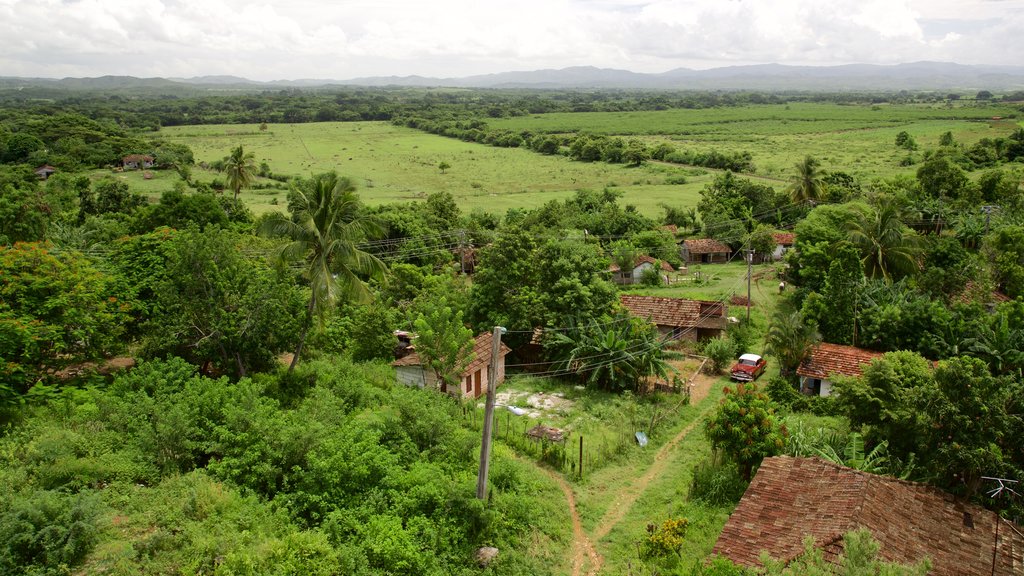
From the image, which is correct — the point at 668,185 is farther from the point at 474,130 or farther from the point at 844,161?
the point at 474,130

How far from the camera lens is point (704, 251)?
4128 centimetres

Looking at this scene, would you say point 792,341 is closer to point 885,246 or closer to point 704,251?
point 885,246

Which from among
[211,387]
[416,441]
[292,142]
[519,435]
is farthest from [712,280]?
[292,142]

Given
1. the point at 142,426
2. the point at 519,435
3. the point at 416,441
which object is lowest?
the point at 519,435

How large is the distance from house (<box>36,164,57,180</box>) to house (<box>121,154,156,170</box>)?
6.40 meters

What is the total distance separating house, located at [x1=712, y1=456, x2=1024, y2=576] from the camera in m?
11.4

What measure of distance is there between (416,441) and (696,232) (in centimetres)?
3497

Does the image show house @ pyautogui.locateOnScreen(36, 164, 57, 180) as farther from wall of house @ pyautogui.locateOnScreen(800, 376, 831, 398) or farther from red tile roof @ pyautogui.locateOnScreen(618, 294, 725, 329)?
wall of house @ pyautogui.locateOnScreen(800, 376, 831, 398)

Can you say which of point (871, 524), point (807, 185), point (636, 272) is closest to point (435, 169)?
point (807, 185)

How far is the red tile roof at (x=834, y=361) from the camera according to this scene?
21625mm

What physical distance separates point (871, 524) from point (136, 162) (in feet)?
239

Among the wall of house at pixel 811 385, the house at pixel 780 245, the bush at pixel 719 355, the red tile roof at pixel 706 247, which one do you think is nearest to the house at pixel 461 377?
the bush at pixel 719 355

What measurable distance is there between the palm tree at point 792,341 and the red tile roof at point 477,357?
9.57 m

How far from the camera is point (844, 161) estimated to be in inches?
3002
